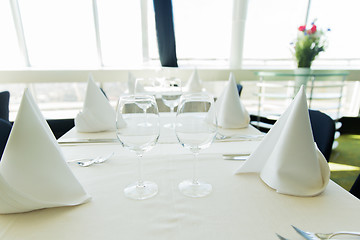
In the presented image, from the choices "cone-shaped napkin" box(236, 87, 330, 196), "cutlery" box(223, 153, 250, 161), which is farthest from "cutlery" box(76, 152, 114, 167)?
"cone-shaped napkin" box(236, 87, 330, 196)

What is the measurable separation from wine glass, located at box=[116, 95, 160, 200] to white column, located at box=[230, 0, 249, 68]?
3.25m

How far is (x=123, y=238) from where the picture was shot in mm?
445

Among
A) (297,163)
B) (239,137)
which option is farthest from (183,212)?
(239,137)

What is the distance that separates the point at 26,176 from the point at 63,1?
143 inches

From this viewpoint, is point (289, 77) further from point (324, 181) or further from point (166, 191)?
point (166, 191)

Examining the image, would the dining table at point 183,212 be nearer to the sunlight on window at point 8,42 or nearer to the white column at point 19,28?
the white column at point 19,28

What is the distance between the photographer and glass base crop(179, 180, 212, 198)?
23.2 inches

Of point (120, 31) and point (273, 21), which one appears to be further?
point (273, 21)

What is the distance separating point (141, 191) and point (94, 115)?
682 mm

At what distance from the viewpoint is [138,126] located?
59cm

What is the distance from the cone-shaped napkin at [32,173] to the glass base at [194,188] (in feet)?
0.81

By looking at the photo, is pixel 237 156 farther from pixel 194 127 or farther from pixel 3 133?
pixel 3 133

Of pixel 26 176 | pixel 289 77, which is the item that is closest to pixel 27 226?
pixel 26 176

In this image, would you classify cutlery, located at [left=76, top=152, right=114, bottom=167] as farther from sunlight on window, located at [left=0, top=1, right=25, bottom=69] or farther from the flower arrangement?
sunlight on window, located at [left=0, top=1, right=25, bottom=69]
